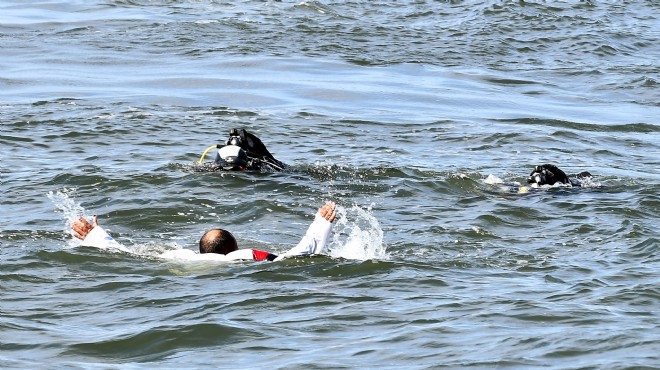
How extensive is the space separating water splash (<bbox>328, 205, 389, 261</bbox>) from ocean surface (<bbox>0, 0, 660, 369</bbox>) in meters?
0.04

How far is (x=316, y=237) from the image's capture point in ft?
35.3

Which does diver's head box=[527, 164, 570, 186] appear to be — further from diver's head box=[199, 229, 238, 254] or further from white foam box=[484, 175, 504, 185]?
diver's head box=[199, 229, 238, 254]

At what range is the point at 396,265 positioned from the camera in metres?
11.3

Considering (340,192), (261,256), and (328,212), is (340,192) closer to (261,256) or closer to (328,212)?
(261,256)

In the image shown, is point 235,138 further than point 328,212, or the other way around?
point 235,138

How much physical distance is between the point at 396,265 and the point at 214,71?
43.8ft

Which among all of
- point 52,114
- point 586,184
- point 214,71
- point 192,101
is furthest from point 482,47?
point 586,184

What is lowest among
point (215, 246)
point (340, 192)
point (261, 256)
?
point (340, 192)

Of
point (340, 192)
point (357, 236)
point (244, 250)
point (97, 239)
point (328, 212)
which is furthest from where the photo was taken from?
point (340, 192)

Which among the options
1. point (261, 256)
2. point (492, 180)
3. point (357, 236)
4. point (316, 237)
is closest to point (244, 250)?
point (261, 256)

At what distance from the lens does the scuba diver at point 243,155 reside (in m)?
14.9

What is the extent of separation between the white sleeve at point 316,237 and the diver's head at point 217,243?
63 centimetres

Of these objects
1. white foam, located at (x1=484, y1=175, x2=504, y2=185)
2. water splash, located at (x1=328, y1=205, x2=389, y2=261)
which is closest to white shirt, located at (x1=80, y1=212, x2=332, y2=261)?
water splash, located at (x1=328, y1=205, x2=389, y2=261)

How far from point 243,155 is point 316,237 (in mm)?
4339
